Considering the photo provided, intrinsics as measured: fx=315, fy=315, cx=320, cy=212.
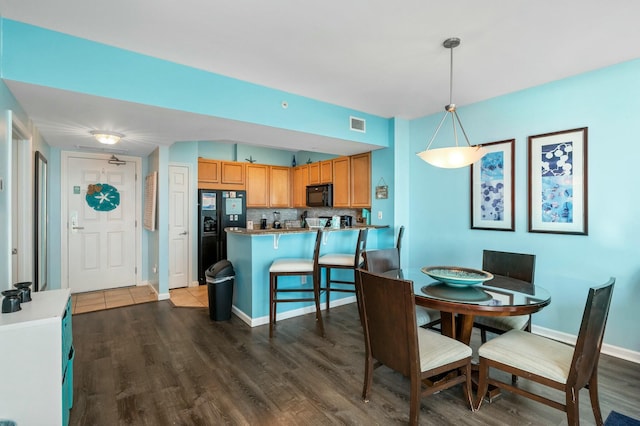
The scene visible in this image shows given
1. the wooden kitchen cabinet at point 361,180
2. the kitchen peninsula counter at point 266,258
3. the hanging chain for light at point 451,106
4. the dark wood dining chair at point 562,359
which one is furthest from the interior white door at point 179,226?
the dark wood dining chair at point 562,359

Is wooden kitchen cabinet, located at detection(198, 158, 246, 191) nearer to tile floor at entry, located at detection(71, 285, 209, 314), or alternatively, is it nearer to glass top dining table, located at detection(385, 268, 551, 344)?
tile floor at entry, located at detection(71, 285, 209, 314)

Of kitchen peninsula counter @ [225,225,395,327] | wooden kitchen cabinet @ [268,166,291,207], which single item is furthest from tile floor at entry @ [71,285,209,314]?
wooden kitchen cabinet @ [268,166,291,207]

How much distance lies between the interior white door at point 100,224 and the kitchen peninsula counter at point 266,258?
2.13 meters

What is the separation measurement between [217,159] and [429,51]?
167 inches

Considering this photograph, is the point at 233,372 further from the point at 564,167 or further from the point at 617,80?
the point at 617,80

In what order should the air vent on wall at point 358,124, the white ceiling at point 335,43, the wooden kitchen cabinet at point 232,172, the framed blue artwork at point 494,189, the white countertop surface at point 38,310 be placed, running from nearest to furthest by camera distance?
the white countertop surface at point 38,310 < the white ceiling at point 335,43 < the framed blue artwork at point 494,189 < the air vent on wall at point 358,124 < the wooden kitchen cabinet at point 232,172

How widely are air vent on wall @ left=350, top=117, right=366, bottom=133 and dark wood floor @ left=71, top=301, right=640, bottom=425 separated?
241 centimetres

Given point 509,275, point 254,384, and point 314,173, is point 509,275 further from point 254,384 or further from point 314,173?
point 314,173

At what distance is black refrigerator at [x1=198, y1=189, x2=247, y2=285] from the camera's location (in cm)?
519

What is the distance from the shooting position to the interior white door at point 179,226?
503cm

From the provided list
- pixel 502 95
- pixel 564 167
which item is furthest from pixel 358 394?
pixel 502 95

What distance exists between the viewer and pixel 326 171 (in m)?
5.50

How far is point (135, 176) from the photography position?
507cm

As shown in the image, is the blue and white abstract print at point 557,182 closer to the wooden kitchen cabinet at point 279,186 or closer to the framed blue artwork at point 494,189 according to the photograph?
the framed blue artwork at point 494,189
